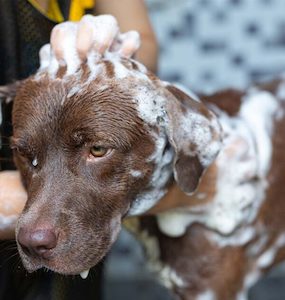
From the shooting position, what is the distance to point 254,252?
217cm

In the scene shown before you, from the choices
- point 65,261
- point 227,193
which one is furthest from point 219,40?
point 65,261

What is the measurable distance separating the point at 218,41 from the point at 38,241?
5.38ft

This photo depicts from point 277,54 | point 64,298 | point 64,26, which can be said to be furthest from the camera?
point 277,54

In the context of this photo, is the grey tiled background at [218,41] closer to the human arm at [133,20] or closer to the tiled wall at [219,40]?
the tiled wall at [219,40]

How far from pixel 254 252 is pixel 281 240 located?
5.2 inches

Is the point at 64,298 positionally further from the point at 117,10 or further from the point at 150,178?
the point at 117,10

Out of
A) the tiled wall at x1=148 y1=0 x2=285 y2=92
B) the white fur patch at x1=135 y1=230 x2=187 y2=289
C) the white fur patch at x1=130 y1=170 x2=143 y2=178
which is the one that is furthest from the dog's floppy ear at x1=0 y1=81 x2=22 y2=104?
the tiled wall at x1=148 y1=0 x2=285 y2=92

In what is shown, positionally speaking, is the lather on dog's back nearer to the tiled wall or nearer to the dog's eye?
the dog's eye

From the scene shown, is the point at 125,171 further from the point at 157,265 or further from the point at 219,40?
the point at 219,40

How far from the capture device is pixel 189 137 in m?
1.69

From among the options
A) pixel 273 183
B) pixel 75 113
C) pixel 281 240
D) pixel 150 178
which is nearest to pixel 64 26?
pixel 75 113

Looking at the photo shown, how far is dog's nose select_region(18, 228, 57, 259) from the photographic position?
1458 mm

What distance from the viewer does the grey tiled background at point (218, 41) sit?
287 cm

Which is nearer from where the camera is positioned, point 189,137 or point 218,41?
point 189,137
